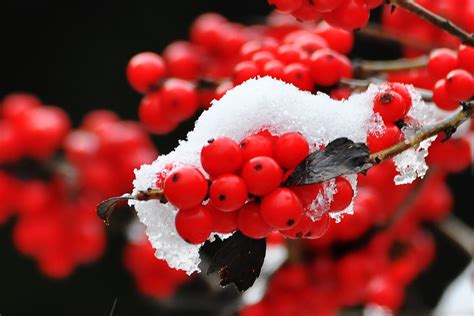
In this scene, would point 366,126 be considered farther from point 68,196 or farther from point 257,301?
point 68,196

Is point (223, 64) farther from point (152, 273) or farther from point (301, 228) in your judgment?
point (301, 228)

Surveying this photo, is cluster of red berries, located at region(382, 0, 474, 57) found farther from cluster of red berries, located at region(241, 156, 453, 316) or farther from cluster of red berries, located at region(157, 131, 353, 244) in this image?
cluster of red berries, located at region(157, 131, 353, 244)

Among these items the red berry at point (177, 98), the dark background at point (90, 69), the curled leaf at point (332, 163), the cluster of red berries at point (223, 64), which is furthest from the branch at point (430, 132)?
the dark background at point (90, 69)

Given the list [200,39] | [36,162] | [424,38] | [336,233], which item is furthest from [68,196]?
[424,38]

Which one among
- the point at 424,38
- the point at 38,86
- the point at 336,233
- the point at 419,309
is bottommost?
the point at 419,309

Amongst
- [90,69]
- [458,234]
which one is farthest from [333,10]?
[90,69]

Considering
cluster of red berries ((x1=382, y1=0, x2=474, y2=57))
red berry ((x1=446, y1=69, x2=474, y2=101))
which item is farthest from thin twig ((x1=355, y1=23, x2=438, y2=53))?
red berry ((x1=446, y1=69, x2=474, y2=101))
